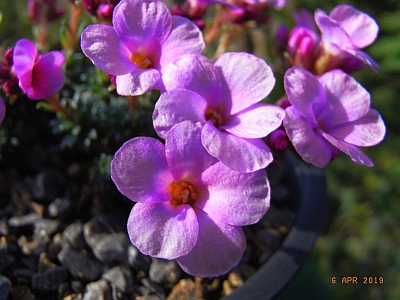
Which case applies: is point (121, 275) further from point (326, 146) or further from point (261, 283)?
point (326, 146)

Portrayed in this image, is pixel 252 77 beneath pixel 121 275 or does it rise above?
above

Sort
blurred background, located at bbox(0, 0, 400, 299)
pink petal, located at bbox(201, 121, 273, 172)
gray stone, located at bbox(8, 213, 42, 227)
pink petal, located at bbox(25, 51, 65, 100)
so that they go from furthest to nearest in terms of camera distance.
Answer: blurred background, located at bbox(0, 0, 400, 299) → gray stone, located at bbox(8, 213, 42, 227) → pink petal, located at bbox(25, 51, 65, 100) → pink petal, located at bbox(201, 121, 273, 172)

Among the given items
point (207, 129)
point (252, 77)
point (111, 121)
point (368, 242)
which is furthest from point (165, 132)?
point (368, 242)

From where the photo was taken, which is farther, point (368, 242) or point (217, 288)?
point (368, 242)

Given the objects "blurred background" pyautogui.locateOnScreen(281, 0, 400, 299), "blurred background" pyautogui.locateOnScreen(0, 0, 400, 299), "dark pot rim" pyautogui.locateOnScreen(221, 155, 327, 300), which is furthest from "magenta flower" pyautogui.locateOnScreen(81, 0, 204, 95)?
"blurred background" pyautogui.locateOnScreen(281, 0, 400, 299)

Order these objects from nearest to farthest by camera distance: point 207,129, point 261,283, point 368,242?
1. point 207,129
2. point 261,283
3. point 368,242

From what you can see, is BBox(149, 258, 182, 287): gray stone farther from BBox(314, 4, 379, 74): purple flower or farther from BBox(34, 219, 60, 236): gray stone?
BBox(314, 4, 379, 74): purple flower

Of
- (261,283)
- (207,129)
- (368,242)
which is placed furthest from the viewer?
(368,242)

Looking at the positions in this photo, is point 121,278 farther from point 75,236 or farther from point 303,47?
point 303,47
